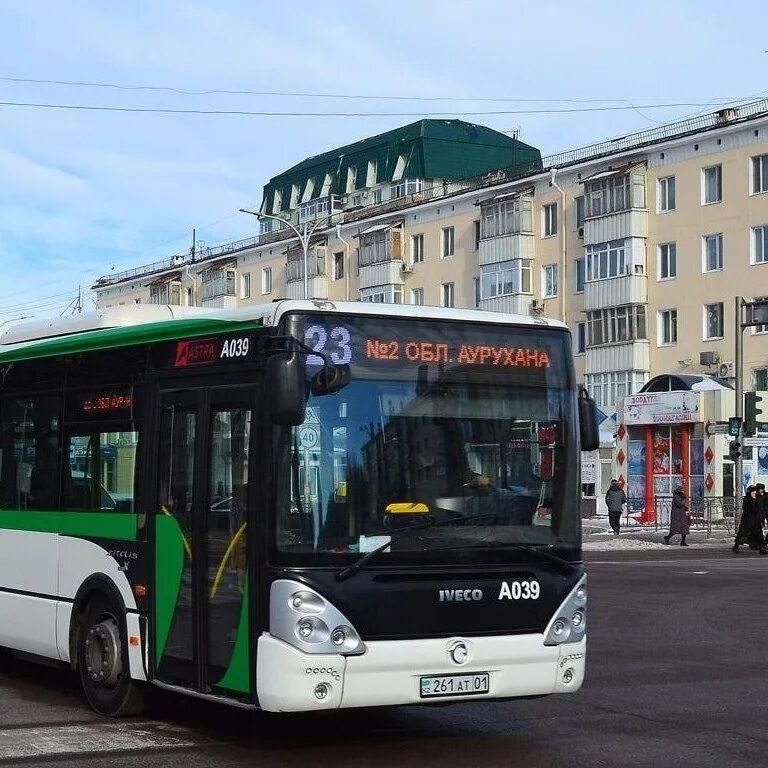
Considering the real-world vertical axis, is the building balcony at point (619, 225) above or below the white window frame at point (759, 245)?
above

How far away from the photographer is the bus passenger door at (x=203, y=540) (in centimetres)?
905

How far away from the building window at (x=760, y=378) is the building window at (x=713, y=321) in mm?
2450

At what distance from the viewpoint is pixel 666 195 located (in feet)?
192

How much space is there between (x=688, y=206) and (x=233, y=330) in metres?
49.5

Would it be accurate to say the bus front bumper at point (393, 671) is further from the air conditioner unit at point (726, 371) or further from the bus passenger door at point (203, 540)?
the air conditioner unit at point (726, 371)

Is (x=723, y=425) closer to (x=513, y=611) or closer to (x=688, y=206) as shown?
(x=688, y=206)

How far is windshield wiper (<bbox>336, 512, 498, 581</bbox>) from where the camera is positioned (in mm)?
8688

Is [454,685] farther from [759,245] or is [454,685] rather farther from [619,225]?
[619,225]

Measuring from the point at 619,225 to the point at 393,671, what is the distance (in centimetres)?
5162

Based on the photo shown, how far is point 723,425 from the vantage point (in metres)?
50.5

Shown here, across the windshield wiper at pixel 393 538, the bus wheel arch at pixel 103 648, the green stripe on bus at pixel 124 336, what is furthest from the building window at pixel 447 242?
the windshield wiper at pixel 393 538

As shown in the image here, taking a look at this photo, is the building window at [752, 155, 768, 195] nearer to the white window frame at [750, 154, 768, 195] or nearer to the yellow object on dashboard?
the white window frame at [750, 154, 768, 195]

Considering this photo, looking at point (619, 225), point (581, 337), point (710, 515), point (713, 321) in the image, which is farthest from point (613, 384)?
point (710, 515)

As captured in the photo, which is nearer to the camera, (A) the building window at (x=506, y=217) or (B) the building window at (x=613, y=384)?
(B) the building window at (x=613, y=384)
